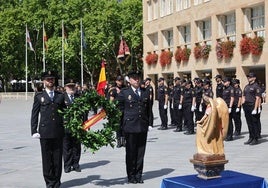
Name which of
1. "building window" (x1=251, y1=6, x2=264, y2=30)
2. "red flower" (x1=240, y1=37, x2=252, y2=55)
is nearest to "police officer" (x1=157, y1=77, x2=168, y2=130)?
"red flower" (x1=240, y1=37, x2=252, y2=55)

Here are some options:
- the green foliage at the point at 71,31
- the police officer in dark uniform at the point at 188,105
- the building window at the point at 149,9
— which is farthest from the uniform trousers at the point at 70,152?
the green foliage at the point at 71,31

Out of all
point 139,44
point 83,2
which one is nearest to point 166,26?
point 139,44

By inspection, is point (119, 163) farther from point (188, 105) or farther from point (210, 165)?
point (188, 105)

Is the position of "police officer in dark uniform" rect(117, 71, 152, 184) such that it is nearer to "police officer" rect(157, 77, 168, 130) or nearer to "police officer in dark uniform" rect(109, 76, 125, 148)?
"police officer in dark uniform" rect(109, 76, 125, 148)

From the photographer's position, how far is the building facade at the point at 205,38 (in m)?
30.2

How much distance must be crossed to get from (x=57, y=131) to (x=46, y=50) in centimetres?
4817

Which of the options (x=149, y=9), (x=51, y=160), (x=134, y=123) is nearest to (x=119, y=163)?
(x=134, y=123)

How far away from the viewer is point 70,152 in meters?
10.2

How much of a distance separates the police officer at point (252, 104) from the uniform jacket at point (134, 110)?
16.9 feet

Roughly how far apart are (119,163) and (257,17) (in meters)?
22.2

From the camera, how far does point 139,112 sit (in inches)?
351

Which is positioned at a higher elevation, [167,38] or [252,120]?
[167,38]

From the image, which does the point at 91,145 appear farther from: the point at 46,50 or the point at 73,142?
the point at 46,50

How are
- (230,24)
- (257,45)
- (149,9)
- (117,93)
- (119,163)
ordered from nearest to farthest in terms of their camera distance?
1. (119,163)
2. (117,93)
3. (257,45)
4. (230,24)
5. (149,9)
